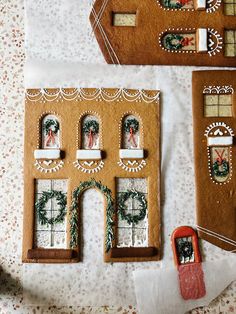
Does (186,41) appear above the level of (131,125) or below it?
above

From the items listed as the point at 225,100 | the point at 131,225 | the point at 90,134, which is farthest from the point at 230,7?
the point at 131,225

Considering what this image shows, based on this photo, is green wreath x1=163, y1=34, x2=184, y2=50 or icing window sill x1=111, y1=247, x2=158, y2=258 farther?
green wreath x1=163, y1=34, x2=184, y2=50

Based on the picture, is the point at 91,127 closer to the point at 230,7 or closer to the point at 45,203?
the point at 45,203

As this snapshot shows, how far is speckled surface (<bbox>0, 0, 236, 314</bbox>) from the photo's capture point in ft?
5.86

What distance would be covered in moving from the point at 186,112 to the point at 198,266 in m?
0.63

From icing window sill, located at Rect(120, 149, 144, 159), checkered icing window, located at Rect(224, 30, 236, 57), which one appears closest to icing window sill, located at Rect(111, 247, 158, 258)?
icing window sill, located at Rect(120, 149, 144, 159)

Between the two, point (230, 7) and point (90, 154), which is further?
point (230, 7)

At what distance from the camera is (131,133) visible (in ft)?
6.08

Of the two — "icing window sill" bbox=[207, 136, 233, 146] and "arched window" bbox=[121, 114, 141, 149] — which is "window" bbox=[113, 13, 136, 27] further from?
"icing window sill" bbox=[207, 136, 233, 146]

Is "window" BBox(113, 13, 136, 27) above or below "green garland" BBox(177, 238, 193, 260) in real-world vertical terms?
above

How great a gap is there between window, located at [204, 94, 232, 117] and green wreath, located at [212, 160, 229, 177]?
0.20m

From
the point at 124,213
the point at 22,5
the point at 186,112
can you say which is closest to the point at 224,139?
the point at 186,112

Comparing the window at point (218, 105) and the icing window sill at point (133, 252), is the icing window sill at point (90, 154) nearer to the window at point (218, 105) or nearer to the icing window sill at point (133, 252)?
the icing window sill at point (133, 252)

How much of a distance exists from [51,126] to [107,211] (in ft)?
1.37
